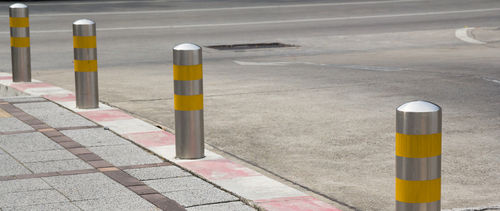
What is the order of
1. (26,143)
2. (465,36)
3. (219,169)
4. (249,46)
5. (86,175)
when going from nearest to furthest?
1. (86,175)
2. (219,169)
3. (26,143)
4. (249,46)
5. (465,36)

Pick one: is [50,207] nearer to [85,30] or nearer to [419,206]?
[419,206]

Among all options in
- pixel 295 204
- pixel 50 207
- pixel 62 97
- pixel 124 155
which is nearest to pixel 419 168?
pixel 295 204

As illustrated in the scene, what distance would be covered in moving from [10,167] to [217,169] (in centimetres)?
154

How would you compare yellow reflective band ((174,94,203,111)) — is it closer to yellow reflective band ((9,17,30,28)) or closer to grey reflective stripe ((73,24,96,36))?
grey reflective stripe ((73,24,96,36))

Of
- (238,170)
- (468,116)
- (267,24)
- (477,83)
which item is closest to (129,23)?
(267,24)

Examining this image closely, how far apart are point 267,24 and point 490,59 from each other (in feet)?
27.9

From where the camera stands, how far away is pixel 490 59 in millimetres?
14062

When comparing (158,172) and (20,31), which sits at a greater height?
(20,31)

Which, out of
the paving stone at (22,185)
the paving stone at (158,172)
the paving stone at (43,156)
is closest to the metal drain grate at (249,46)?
the paving stone at (43,156)

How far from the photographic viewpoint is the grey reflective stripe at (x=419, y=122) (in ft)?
14.1

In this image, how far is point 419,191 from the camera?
4418 mm

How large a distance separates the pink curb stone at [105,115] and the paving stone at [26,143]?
835 mm

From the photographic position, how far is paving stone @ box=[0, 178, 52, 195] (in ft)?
19.5

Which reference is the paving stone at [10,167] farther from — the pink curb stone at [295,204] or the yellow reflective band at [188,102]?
the pink curb stone at [295,204]
